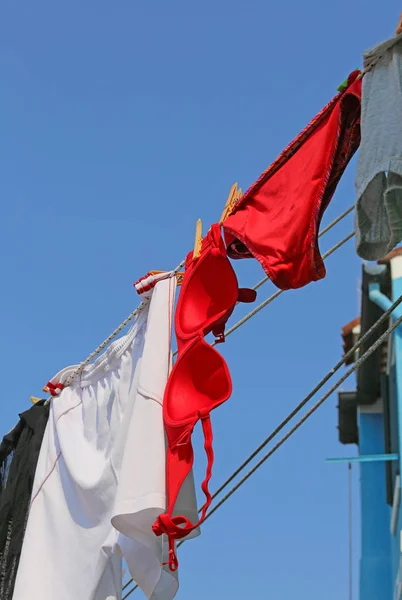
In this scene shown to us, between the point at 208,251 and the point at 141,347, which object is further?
the point at 141,347

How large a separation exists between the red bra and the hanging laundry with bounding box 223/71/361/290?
19cm

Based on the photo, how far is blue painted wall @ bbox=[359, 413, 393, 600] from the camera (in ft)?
33.6

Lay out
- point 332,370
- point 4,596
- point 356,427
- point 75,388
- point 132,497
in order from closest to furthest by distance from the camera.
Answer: point 132,497
point 332,370
point 4,596
point 75,388
point 356,427

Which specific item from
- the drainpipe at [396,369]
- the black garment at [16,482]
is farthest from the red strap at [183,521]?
the drainpipe at [396,369]

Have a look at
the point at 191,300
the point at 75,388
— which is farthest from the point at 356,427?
the point at 191,300

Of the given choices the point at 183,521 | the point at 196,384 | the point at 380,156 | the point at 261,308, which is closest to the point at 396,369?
the point at 261,308

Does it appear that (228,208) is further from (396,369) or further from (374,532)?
(374,532)

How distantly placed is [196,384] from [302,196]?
0.78 m

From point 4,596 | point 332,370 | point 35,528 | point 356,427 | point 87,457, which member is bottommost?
point 4,596

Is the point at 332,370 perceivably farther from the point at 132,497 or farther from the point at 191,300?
the point at 132,497

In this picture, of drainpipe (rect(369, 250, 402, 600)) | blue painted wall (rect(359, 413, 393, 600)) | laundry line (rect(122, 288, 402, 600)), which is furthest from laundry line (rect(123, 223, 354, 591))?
blue painted wall (rect(359, 413, 393, 600))

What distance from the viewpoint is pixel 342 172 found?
3.53 meters

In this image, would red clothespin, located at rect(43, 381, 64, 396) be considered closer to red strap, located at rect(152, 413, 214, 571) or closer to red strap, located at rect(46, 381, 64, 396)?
red strap, located at rect(46, 381, 64, 396)

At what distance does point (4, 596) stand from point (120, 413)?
39.2 inches
